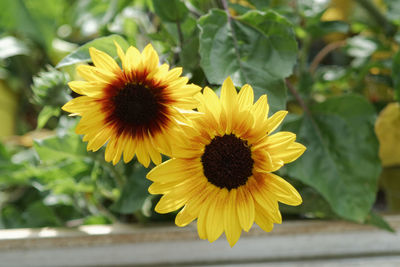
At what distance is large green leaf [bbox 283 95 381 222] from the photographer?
1.15 ft

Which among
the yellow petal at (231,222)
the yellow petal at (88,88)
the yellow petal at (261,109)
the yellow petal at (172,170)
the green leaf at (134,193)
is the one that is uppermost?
the yellow petal at (88,88)

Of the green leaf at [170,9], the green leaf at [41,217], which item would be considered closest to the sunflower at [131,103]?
the green leaf at [170,9]

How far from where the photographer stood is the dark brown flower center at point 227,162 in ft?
0.76

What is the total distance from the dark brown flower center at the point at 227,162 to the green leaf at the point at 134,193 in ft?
0.46

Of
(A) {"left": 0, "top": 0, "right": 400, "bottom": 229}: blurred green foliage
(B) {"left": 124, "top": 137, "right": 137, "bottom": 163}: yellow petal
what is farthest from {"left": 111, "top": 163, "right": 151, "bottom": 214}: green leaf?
(B) {"left": 124, "top": 137, "right": 137, "bottom": 163}: yellow petal

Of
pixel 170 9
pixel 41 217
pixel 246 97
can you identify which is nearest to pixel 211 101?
pixel 246 97

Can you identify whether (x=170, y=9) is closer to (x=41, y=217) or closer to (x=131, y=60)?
(x=131, y=60)

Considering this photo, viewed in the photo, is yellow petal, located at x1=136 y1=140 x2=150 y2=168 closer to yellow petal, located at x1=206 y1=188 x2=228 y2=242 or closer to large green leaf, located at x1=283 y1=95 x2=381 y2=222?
yellow petal, located at x1=206 y1=188 x2=228 y2=242

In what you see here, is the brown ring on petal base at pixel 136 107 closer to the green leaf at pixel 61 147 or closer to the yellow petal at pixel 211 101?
the yellow petal at pixel 211 101

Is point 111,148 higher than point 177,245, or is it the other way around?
point 111,148

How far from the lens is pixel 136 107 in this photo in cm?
24

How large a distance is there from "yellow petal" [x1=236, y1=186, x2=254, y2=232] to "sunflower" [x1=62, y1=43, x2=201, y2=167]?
0.06m

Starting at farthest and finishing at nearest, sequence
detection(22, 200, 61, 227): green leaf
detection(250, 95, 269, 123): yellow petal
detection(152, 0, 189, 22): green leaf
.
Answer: detection(22, 200, 61, 227): green leaf
detection(152, 0, 189, 22): green leaf
detection(250, 95, 269, 123): yellow petal

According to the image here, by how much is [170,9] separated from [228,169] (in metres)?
0.18
